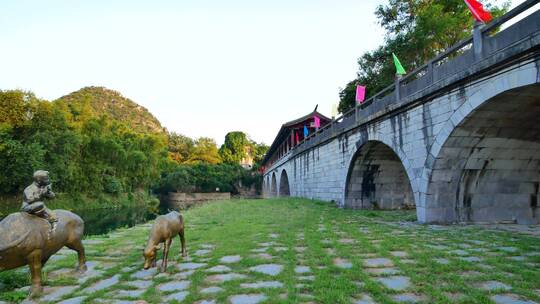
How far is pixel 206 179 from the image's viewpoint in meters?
51.4

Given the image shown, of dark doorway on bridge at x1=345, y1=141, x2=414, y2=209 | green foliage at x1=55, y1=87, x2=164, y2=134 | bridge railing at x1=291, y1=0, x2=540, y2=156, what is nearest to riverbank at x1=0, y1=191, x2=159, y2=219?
dark doorway on bridge at x1=345, y1=141, x2=414, y2=209

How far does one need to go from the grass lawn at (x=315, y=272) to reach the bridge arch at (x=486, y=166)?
5.70ft

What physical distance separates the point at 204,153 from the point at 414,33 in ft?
189

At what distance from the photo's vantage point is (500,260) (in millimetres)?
4762

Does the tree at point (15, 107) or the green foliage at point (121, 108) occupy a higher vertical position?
the green foliage at point (121, 108)

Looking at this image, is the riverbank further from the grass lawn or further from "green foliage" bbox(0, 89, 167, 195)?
the grass lawn

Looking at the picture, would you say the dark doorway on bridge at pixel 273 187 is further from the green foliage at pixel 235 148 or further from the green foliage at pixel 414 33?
the green foliage at pixel 235 148

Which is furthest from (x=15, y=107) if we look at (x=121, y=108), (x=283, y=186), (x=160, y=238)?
(x=121, y=108)

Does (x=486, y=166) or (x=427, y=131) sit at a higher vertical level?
(x=427, y=131)

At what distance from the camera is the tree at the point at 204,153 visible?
70.8 metres

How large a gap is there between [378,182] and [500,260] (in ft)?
33.3

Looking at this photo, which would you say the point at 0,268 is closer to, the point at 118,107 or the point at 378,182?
the point at 378,182

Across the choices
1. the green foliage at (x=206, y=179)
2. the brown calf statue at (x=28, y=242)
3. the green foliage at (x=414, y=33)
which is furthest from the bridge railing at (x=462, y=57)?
the green foliage at (x=206, y=179)

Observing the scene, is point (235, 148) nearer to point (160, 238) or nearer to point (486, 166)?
point (486, 166)
